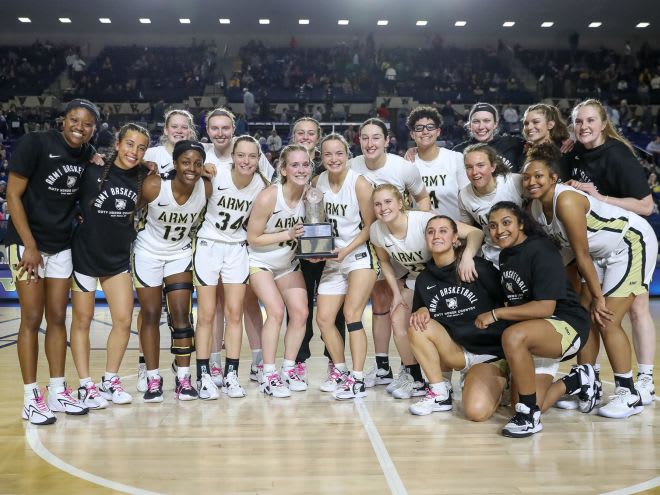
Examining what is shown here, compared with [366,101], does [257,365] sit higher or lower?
lower

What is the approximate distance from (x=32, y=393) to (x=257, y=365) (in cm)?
160

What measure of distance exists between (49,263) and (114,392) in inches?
38.8

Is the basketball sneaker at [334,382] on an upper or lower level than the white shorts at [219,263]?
lower

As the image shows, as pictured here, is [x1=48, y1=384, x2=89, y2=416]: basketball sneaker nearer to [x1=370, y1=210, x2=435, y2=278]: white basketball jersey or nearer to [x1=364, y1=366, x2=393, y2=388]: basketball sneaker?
[x1=364, y1=366, x2=393, y2=388]: basketball sneaker

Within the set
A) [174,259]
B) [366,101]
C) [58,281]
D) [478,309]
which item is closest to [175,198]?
[174,259]

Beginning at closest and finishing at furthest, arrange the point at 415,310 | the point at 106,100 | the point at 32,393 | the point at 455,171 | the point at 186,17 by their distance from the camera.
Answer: the point at 32,393, the point at 415,310, the point at 455,171, the point at 106,100, the point at 186,17

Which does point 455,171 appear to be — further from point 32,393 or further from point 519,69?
point 519,69

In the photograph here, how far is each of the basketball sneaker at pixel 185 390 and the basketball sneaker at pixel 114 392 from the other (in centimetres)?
31

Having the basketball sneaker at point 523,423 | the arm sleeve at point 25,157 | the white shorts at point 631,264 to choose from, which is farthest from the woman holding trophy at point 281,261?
the white shorts at point 631,264

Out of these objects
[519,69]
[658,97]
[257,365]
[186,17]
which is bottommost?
[257,365]

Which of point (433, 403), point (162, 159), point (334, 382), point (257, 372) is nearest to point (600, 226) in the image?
point (433, 403)

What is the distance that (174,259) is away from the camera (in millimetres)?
4457

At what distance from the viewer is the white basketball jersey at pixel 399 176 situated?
4.64m

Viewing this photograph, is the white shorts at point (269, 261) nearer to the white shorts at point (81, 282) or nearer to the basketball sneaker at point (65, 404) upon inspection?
the white shorts at point (81, 282)
